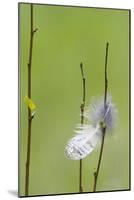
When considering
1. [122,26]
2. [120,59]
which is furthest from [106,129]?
[122,26]

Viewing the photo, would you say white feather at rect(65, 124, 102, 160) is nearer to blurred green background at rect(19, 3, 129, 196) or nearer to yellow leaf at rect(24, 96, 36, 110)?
blurred green background at rect(19, 3, 129, 196)

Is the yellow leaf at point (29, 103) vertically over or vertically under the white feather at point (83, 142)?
over

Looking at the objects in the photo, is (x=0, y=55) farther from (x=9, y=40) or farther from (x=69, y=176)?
(x=69, y=176)

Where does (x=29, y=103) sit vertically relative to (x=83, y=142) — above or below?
above

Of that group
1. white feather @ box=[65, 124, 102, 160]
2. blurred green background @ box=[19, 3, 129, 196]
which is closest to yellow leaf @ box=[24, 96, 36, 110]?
blurred green background @ box=[19, 3, 129, 196]

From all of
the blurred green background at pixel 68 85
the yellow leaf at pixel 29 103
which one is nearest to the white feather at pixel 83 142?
the blurred green background at pixel 68 85

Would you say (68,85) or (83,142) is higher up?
(68,85)

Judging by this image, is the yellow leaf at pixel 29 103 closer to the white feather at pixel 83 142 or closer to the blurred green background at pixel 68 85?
the blurred green background at pixel 68 85
